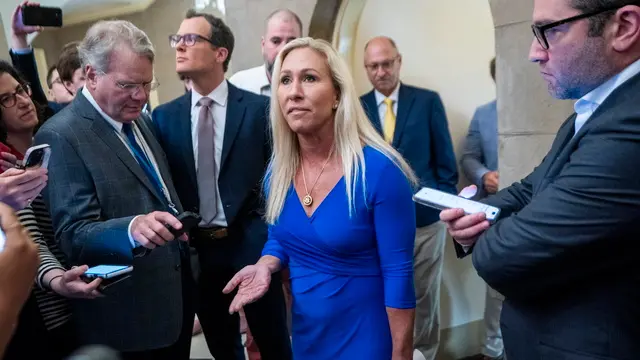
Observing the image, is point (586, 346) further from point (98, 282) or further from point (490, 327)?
point (490, 327)

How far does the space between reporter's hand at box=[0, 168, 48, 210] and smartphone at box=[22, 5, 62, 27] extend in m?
1.18

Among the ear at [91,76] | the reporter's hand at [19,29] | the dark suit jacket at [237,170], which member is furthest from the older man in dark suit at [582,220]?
A: the reporter's hand at [19,29]

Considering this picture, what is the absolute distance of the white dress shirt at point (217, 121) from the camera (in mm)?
2299

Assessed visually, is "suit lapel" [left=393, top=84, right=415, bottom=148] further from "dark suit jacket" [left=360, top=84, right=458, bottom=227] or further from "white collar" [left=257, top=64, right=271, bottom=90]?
→ "white collar" [left=257, top=64, right=271, bottom=90]

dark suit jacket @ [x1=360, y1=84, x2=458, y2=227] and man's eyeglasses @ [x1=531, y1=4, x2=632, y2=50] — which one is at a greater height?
man's eyeglasses @ [x1=531, y1=4, x2=632, y2=50]

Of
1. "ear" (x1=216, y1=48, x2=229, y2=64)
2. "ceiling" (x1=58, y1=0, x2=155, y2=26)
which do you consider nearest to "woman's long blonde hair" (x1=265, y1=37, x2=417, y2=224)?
"ear" (x1=216, y1=48, x2=229, y2=64)

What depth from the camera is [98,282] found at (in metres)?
1.64

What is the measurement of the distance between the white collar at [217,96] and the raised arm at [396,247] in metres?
1.08

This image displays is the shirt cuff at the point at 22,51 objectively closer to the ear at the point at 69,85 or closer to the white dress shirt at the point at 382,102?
A: the ear at the point at 69,85

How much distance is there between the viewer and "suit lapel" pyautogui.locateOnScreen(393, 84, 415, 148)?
10.6 feet

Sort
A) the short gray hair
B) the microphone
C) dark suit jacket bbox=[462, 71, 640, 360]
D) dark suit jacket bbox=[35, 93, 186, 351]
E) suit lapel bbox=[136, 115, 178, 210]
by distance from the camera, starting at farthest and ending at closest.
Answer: suit lapel bbox=[136, 115, 178, 210]
the short gray hair
dark suit jacket bbox=[35, 93, 186, 351]
dark suit jacket bbox=[462, 71, 640, 360]
the microphone

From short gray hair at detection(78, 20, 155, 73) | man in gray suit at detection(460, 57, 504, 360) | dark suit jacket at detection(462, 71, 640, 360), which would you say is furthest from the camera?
man in gray suit at detection(460, 57, 504, 360)

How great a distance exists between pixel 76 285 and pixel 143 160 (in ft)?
1.69

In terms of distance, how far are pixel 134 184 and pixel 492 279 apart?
127cm
